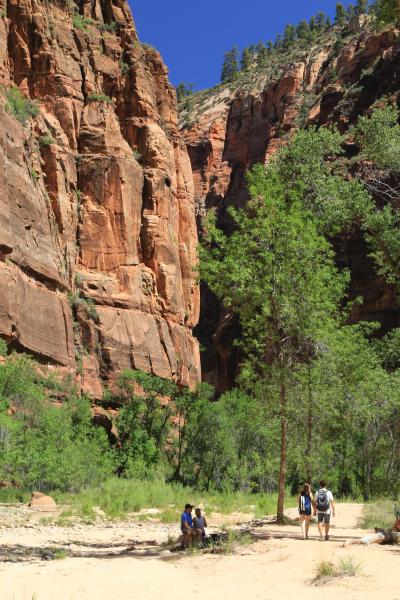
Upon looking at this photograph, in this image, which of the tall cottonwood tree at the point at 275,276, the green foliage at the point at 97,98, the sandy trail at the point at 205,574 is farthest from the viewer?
the green foliage at the point at 97,98

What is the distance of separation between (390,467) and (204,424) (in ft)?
38.0

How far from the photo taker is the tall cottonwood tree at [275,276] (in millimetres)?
17875

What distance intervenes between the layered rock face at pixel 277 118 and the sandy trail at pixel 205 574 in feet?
146

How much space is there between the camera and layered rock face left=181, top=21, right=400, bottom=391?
6038cm

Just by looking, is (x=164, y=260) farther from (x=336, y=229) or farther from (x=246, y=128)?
(x=246, y=128)

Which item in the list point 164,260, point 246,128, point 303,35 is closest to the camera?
point 164,260

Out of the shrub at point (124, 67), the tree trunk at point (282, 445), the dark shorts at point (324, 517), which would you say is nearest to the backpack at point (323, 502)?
the dark shorts at point (324, 517)

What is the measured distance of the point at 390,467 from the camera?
32344 millimetres

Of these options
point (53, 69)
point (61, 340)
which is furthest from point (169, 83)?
point (61, 340)

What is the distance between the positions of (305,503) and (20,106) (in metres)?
34.7

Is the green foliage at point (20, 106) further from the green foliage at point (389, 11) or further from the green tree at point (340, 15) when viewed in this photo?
the green tree at point (340, 15)

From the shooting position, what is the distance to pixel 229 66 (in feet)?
383

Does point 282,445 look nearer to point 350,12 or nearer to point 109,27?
point 109,27

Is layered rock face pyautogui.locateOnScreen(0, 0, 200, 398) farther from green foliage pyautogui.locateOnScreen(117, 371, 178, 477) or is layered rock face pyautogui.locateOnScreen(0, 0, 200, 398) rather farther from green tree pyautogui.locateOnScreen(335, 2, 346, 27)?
green tree pyautogui.locateOnScreen(335, 2, 346, 27)
